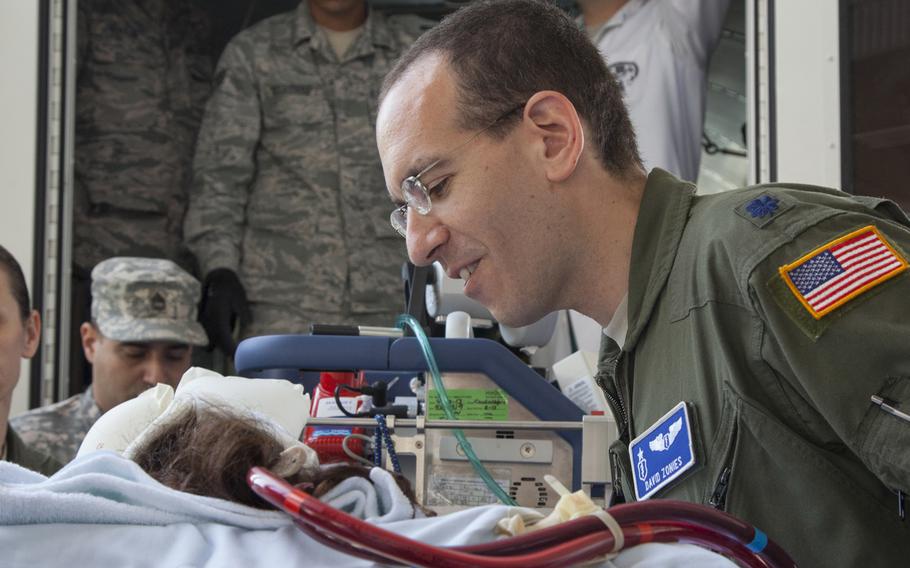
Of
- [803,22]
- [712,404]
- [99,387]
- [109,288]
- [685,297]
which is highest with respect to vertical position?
[803,22]

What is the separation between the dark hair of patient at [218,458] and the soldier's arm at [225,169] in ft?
9.55

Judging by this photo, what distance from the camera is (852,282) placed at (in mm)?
1289

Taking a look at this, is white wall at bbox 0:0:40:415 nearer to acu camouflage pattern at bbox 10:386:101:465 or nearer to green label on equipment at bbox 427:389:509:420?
acu camouflage pattern at bbox 10:386:101:465

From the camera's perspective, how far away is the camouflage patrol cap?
3641 mm

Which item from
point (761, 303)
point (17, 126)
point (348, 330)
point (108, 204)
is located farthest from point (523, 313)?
point (108, 204)

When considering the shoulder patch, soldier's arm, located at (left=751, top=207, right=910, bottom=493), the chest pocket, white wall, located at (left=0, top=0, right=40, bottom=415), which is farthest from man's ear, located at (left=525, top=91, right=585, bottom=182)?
the chest pocket

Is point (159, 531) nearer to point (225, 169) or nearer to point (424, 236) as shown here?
point (424, 236)

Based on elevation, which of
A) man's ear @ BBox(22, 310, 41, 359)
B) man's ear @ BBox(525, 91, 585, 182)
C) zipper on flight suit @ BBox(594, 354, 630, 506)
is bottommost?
man's ear @ BBox(22, 310, 41, 359)

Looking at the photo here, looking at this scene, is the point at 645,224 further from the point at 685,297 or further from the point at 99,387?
the point at 99,387

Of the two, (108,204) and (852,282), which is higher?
(852,282)

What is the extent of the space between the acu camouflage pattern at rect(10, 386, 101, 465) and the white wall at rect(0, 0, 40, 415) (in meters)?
0.05

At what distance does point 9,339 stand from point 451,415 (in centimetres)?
140

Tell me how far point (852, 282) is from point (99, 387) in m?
2.79

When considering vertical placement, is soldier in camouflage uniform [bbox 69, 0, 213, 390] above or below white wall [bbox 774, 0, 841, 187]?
below
